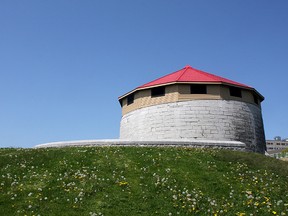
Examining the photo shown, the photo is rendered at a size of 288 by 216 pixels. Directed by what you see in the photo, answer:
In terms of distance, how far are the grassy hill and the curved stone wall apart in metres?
12.1

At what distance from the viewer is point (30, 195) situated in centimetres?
1511

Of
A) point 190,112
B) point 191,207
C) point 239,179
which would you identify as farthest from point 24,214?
point 190,112

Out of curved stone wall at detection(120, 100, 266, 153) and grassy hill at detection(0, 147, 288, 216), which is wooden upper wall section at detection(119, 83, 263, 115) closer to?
curved stone wall at detection(120, 100, 266, 153)

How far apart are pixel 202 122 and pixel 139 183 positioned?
20417 millimetres

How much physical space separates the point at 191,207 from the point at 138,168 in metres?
5.61

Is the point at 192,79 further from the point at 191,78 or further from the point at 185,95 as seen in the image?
the point at 185,95

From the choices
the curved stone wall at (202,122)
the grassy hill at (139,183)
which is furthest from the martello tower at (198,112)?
the grassy hill at (139,183)

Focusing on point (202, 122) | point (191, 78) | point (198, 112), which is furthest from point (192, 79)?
point (202, 122)

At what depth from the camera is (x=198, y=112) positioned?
36438 mm

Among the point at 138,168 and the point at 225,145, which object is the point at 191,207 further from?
the point at 225,145

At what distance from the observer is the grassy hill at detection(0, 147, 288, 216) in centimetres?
1433

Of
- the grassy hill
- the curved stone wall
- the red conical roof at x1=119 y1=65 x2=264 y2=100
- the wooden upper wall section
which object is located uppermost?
the red conical roof at x1=119 y1=65 x2=264 y2=100

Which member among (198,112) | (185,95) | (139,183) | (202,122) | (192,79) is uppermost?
(192,79)

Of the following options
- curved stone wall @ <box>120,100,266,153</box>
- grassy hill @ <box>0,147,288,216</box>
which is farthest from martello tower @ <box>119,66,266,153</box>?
grassy hill @ <box>0,147,288,216</box>
